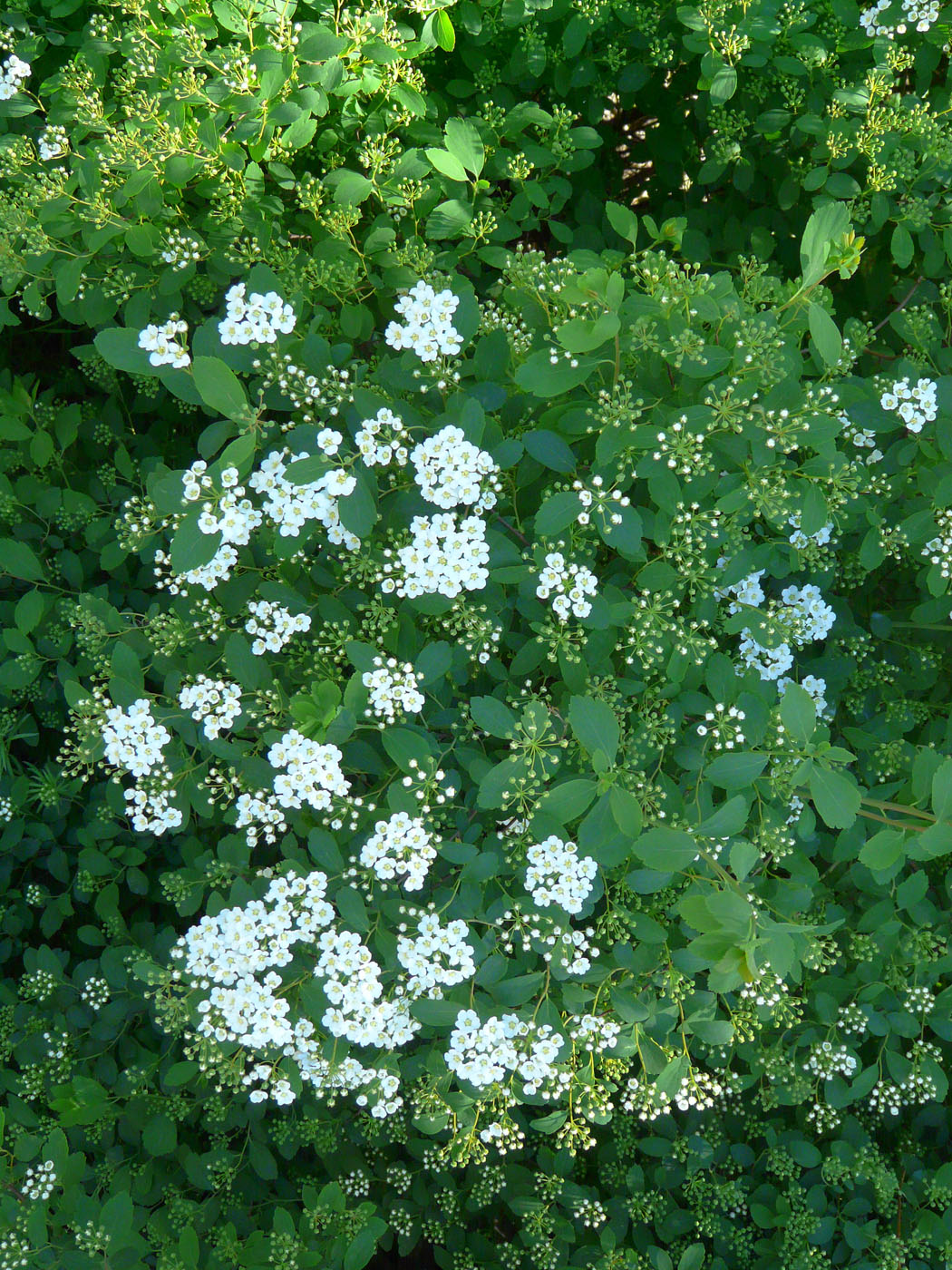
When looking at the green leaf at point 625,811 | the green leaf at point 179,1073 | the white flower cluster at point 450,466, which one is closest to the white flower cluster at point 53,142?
the white flower cluster at point 450,466

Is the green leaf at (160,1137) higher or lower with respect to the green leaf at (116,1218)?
lower

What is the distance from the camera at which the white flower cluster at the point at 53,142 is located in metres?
3.07

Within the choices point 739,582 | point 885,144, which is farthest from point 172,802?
point 885,144

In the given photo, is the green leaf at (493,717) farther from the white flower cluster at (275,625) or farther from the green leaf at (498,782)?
the white flower cluster at (275,625)

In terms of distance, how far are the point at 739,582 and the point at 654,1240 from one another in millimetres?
2857

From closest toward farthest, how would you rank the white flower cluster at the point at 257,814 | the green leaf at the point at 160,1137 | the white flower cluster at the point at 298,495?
the white flower cluster at the point at 298,495
the white flower cluster at the point at 257,814
the green leaf at the point at 160,1137

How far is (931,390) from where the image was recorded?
9.50 feet

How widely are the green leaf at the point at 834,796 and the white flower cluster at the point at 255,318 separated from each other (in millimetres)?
1787

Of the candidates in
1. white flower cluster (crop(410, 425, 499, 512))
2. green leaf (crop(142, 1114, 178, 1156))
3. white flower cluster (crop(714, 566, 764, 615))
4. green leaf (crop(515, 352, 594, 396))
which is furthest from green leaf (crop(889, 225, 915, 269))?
green leaf (crop(142, 1114, 178, 1156))

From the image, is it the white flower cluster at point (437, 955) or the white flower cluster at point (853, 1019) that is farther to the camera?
the white flower cluster at point (853, 1019)

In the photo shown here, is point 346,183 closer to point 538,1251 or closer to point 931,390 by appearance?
point 931,390

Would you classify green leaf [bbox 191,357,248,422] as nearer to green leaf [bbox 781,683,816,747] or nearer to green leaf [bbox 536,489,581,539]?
green leaf [bbox 536,489,581,539]

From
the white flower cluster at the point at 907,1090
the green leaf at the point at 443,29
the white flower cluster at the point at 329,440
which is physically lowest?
the white flower cluster at the point at 907,1090

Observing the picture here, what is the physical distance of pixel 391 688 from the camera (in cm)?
252
